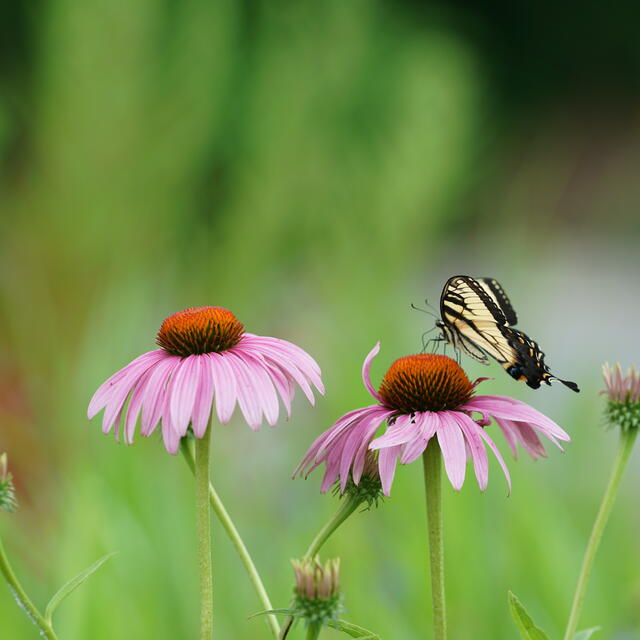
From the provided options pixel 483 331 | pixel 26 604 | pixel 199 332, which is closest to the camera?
pixel 26 604

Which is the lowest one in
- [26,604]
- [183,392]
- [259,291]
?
[259,291]

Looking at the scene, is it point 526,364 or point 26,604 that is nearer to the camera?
point 26,604

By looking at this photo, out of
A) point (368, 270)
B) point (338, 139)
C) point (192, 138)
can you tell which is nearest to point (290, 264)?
point (338, 139)

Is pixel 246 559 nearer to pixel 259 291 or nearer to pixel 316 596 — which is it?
pixel 316 596

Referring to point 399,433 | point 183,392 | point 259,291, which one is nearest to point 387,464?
point 399,433

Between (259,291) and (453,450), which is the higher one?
(453,450)

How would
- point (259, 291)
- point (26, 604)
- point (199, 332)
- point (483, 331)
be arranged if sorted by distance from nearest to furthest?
point (26, 604)
point (199, 332)
point (483, 331)
point (259, 291)

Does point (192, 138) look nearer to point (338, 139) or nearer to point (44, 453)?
point (338, 139)
